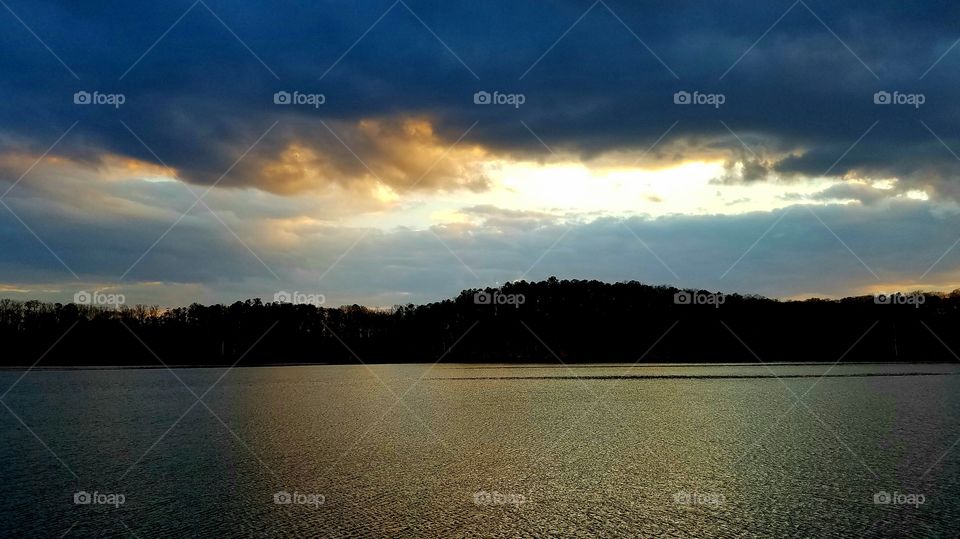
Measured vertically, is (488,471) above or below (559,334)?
below

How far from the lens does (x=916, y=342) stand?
16262 centimetres

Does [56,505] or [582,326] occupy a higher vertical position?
[582,326]

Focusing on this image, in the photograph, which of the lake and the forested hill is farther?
the forested hill

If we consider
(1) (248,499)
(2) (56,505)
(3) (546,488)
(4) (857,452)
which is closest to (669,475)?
(3) (546,488)

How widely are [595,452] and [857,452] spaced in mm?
9533

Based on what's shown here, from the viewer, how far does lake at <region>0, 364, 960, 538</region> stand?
55.6 ft

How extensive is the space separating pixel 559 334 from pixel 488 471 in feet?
533

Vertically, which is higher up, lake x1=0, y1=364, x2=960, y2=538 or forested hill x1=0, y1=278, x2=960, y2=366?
forested hill x1=0, y1=278, x2=960, y2=366

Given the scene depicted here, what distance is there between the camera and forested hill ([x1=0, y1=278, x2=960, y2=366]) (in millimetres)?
159875

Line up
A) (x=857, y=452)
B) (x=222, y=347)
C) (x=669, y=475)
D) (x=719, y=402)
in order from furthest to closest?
(x=222, y=347) < (x=719, y=402) < (x=857, y=452) < (x=669, y=475)

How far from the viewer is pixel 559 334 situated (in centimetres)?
18375

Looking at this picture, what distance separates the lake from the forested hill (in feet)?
366

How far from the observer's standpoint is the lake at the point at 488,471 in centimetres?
1694

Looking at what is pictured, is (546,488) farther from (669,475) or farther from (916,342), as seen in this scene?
(916,342)
